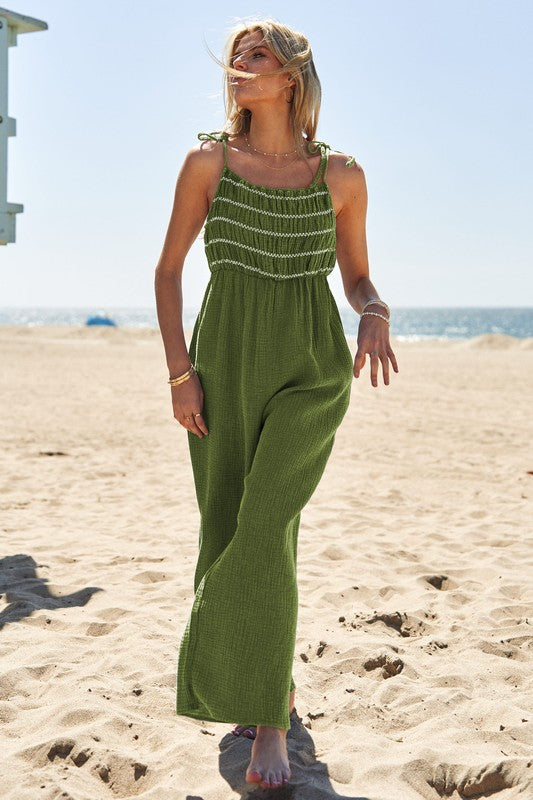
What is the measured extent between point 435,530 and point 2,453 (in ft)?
15.6

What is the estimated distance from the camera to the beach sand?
109 inches

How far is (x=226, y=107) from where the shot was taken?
106 inches

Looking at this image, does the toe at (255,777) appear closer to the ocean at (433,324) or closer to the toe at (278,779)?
the toe at (278,779)

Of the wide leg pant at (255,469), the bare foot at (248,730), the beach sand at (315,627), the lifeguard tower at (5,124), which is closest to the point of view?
the wide leg pant at (255,469)

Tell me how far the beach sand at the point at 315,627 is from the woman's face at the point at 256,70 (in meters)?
2.08

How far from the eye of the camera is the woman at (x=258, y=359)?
2486mm

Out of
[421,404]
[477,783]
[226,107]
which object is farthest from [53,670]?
[421,404]

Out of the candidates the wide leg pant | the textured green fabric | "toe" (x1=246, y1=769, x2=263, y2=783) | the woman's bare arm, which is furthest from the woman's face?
"toe" (x1=246, y1=769, x2=263, y2=783)

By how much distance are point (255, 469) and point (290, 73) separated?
3.84 ft

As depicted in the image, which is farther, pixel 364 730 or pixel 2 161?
pixel 2 161

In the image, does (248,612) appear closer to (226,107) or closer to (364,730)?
(364,730)

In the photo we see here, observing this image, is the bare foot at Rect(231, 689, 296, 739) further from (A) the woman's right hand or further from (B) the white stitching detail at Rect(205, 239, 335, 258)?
(B) the white stitching detail at Rect(205, 239, 335, 258)

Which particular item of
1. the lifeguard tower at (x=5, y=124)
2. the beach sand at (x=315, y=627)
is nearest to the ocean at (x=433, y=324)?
the beach sand at (x=315, y=627)

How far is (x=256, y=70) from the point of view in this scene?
255 centimetres
